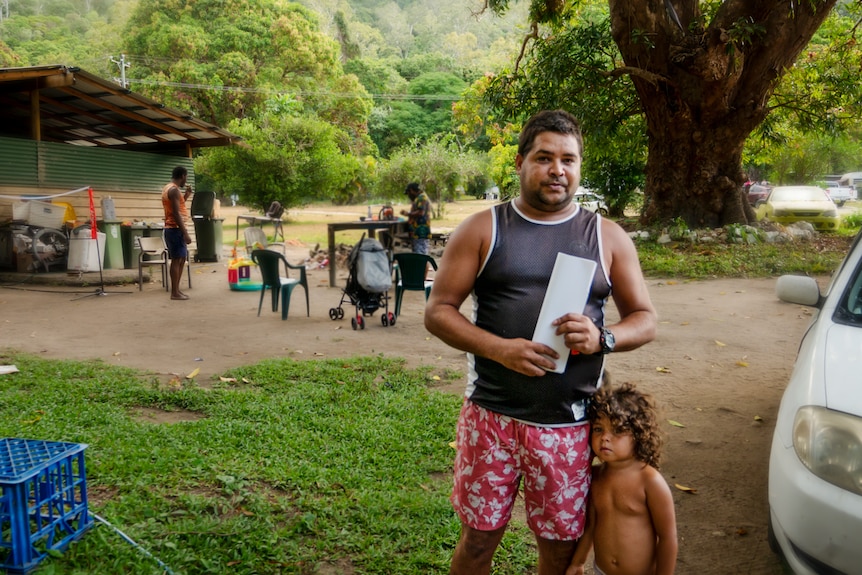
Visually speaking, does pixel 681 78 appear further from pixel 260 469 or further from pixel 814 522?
pixel 814 522

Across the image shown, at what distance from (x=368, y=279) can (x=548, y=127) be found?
19.1ft

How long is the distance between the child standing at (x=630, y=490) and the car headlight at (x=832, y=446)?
610mm

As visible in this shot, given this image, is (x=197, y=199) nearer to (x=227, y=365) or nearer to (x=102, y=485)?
(x=227, y=365)

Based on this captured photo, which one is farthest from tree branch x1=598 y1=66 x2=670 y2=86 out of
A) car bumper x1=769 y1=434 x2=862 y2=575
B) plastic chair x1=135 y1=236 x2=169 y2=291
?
car bumper x1=769 y1=434 x2=862 y2=575

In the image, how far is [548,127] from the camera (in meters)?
2.13

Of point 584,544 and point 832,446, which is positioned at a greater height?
point 832,446

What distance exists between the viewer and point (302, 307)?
9.58m

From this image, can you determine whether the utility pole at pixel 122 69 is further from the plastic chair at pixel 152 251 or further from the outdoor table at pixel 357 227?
the outdoor table at pixel 357 227

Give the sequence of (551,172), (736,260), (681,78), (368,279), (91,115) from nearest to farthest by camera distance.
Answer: (551,172) → (368,279) → (736,260) → (681,78) → (91,115)

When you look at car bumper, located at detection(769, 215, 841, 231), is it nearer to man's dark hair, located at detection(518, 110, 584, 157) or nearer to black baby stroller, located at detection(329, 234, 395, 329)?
black baby stroller, located at detection(329, 234, 395, 329)

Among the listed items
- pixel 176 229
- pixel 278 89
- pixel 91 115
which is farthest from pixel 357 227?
A: pixel 278 89

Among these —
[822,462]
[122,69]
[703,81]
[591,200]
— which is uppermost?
[122,69]

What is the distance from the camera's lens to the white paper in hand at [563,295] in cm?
199

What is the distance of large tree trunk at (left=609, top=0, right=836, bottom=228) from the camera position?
11.7m
